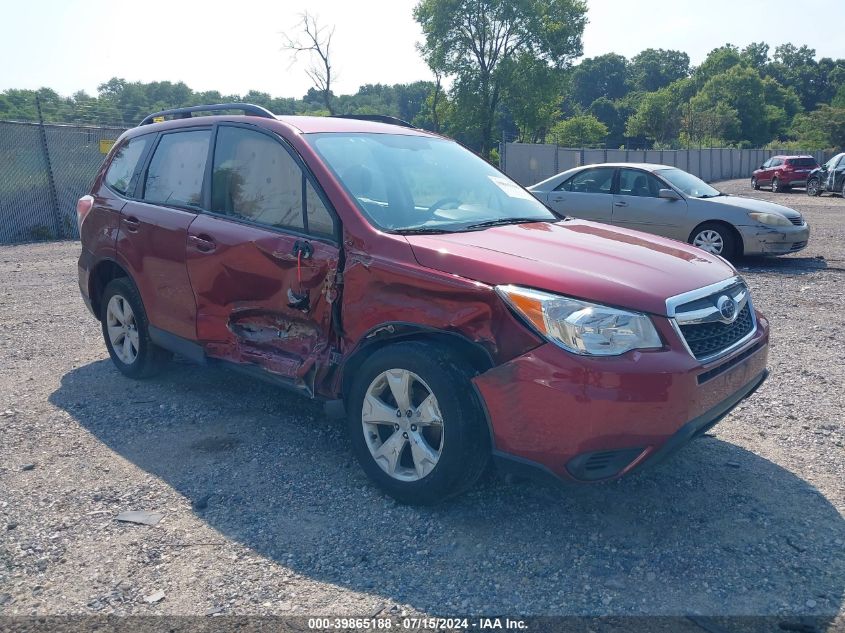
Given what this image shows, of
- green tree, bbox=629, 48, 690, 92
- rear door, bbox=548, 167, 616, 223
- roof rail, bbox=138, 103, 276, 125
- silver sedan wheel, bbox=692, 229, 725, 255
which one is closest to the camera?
roof rail, bbox=138, 103, 276, 125

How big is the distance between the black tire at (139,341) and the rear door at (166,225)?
0.13 metres

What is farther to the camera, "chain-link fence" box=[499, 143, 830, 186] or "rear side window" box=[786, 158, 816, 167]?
"rear side window" box=[786, 158, 816, 167]

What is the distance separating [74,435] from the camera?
4.69 metres

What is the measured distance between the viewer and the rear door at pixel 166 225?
4.84 m

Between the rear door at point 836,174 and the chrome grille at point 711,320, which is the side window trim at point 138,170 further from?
the rear door at point 836,174

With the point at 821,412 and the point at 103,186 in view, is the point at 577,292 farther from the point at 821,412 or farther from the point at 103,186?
the point at 103,186

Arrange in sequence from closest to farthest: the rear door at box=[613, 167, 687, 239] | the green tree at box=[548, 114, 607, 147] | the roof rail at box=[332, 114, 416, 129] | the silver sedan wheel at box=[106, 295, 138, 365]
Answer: the roof rail at box=[332, 114, 416, 129] < the silver sedan wheel at box=[106, 295, 138, 365] < the rear door at box=[613, 167, 687, 239] < the green tree at box=[548, 114, 607, 147]

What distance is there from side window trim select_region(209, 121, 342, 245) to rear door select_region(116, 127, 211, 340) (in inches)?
3.2

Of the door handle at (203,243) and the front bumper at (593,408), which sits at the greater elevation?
the door handle at (203,243)

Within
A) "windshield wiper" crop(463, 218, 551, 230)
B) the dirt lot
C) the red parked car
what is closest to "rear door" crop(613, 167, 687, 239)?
the dirt lot

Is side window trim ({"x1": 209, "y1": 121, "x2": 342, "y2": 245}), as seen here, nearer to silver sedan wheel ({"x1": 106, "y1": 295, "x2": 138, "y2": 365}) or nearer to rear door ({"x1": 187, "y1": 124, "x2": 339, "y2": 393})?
rear door ({"x1": 187, "y1": 124, "x2": 339, "y2": 393})

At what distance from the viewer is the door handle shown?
4547 millimetres

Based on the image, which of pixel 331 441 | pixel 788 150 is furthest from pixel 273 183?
pixel 788 150

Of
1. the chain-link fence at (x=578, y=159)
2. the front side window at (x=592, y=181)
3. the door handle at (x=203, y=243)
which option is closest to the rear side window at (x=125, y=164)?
the door handle at (x=203, y=243)
